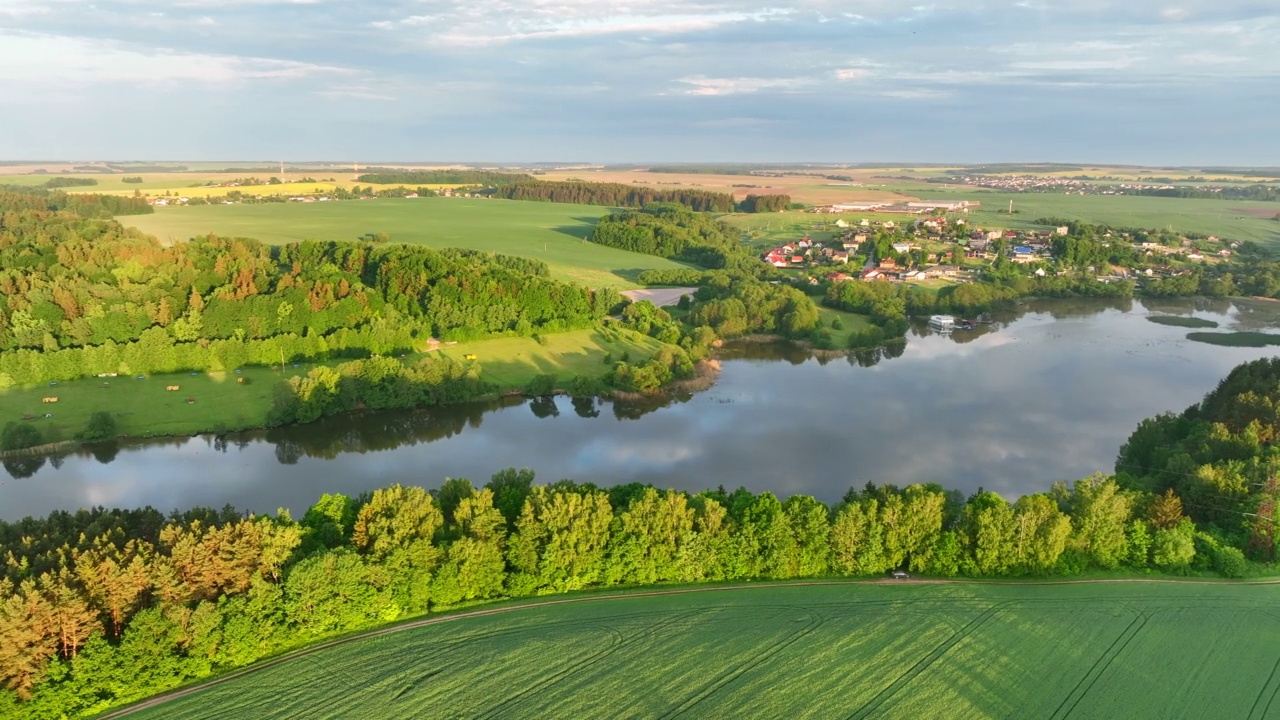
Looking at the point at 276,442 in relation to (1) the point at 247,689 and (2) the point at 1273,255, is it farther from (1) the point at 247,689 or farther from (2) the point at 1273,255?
(2) the point at 1273,255

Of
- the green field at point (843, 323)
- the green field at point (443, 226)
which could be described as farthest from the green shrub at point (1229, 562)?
the green field at point (443, 226)

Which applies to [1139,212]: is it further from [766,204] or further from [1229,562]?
[1229,562]

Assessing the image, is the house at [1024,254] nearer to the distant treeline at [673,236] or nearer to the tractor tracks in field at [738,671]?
the distant treeline at [673,236]

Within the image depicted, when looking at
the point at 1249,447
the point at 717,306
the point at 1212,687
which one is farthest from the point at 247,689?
the point at 717,306

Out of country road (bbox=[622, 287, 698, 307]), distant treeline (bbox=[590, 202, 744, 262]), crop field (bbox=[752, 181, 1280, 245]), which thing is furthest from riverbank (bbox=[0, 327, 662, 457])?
crop field (bbox=[752, 181, 1280, 245])

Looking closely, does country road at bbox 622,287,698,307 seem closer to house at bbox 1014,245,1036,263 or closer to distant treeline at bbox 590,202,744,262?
distant treeline at bbox 590,202,744,262

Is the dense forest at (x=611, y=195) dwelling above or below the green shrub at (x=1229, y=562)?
above
